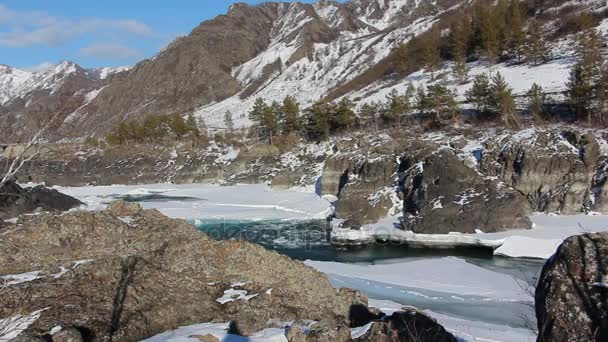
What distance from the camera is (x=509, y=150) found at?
99.1ft

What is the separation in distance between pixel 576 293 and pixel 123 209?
37.1 ft

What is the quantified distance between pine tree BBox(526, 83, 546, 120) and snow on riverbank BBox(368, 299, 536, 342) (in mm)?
31662

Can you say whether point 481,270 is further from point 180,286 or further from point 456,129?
point 456,129

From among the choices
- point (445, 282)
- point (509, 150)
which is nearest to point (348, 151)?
point (509, 150)

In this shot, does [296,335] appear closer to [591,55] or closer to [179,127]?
[591,55]

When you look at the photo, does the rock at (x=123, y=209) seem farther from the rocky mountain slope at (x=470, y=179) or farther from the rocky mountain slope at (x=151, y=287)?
the rocky mountain slope at (x=470, y=179)

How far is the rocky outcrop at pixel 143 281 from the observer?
810 centimetres

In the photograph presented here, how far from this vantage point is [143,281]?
30.9 feet

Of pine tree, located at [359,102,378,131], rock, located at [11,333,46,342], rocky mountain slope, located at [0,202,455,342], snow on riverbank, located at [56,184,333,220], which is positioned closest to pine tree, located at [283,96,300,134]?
pine tree, located at [359,102,378,131]

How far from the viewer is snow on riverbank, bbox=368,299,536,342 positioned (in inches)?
410

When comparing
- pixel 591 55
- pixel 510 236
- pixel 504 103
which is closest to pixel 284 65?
pixel 591 55

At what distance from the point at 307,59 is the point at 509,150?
325ft

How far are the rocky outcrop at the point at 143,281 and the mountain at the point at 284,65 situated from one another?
45.3 m

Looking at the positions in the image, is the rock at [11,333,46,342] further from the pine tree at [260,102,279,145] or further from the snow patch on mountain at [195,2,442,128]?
the snow patch on mountain at [195,2,442,128]
